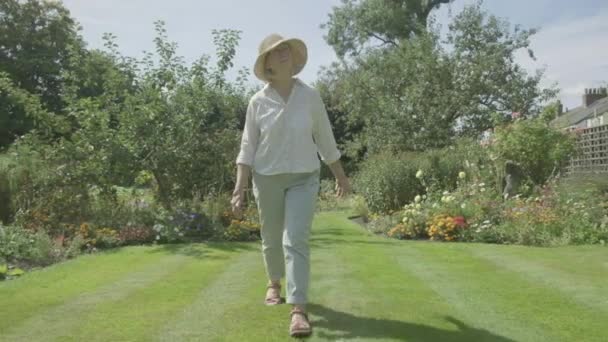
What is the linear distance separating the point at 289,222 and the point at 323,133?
686mm

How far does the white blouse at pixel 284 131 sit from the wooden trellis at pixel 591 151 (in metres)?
9.93

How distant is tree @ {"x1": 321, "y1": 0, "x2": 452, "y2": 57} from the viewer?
2816 cm

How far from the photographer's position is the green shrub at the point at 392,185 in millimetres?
11812

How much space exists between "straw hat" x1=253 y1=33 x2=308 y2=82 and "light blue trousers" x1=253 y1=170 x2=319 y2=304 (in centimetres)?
70

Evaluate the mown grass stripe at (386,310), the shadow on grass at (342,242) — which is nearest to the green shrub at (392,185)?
the shadow on grass at (342,242)

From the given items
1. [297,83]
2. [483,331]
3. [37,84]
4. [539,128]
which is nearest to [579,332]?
[483,331]

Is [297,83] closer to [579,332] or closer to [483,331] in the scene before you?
[483,331]

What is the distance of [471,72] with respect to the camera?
18.3 metres

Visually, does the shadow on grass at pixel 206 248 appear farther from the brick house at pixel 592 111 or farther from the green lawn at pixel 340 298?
the brick house at pixel 592 111

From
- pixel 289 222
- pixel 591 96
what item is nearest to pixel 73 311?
pixel 289 222

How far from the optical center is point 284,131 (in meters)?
3.79

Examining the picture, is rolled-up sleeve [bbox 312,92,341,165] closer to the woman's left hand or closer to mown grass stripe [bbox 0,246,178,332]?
the woman's left hand

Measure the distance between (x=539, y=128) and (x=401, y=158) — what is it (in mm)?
2755

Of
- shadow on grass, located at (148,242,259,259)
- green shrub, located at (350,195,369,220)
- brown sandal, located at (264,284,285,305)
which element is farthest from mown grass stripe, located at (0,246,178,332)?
green shrub, located at (350,195,369,220)
